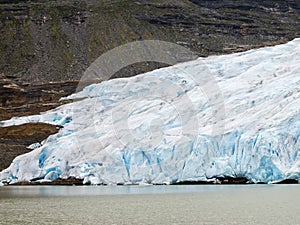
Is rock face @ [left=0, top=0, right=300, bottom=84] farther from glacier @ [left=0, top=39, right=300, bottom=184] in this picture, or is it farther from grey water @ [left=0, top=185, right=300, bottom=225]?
grey water @ [left=0, top=185, right=300, bottom=225]

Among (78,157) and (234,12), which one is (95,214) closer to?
(78,157)

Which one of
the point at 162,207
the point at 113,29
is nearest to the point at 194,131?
the point at 162,207

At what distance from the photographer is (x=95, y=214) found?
61.9 feet

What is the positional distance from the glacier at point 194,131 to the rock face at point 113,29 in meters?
42.2

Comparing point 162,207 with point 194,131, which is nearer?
point 162,207

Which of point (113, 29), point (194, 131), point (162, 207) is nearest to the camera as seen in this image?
point (162, 207)

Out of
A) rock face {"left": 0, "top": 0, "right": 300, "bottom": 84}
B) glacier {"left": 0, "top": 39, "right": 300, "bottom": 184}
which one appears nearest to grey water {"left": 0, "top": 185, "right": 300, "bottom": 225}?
glacier {"left": 0, "top": 39, "right": 300, "bottom": 184}

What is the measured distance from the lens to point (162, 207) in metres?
20.4

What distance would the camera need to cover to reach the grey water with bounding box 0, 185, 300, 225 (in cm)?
1714

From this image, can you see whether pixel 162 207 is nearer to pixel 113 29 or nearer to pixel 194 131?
pixel 194 131

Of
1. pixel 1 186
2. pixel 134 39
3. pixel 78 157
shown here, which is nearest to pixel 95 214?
pixel 78 157

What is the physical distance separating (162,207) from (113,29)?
235ft

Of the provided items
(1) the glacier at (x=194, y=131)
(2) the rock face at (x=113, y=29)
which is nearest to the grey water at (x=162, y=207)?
(1) the glacier at (x=194, y=131)

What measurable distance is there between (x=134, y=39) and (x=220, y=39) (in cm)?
1417
